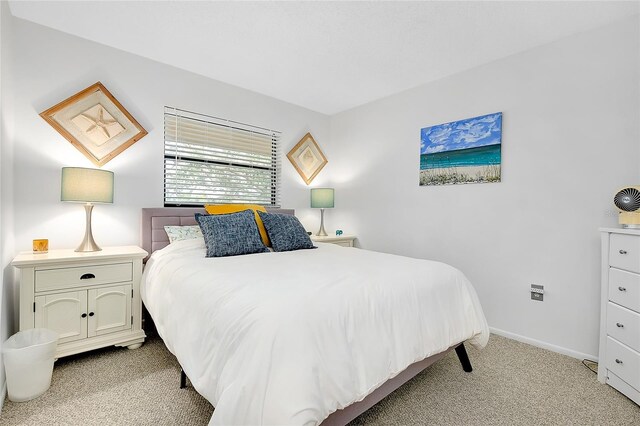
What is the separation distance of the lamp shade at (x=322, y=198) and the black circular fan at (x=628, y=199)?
2.74 m

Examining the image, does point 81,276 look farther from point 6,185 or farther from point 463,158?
point 463,158

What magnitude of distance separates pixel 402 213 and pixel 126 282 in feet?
9.21

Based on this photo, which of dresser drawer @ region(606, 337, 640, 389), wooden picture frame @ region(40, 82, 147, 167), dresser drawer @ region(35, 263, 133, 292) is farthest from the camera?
wooden picture frame @ region(40, 82, 147, 167)

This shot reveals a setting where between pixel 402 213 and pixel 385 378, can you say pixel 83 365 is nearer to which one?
pixel 385 378

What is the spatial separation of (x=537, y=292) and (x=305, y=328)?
7.86ft

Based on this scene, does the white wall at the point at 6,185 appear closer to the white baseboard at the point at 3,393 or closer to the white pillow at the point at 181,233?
the white baseboard at the point at 3,393

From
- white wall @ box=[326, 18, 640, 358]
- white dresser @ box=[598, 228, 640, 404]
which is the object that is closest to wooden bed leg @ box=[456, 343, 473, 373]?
white dresser @ box=[598, 228, 640, 404]

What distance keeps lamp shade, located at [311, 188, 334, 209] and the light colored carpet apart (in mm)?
2294

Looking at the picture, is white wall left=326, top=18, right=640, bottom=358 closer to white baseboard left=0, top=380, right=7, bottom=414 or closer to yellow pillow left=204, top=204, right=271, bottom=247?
yellow pillow left=204, top=204, right=271, bottom=247

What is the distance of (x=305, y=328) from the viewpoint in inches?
44.6

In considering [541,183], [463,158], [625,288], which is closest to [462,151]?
[463,158]

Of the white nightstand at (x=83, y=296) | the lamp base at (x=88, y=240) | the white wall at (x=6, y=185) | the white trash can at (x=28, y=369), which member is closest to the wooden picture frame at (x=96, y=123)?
the white wall at (x=6, y=185)

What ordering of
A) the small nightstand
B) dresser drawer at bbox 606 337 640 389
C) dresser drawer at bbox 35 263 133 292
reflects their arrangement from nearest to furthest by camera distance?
dresser drawer at bbox 606 337 640 389
dresser drawer at bbox 35 263 133 292
the small nightstand

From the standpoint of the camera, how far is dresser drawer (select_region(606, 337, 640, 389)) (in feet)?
5.69
